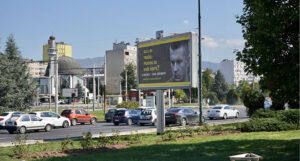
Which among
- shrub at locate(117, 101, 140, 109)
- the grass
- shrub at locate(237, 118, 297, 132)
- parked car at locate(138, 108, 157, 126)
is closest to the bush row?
shrub at locate(237, 118, 297, 132)

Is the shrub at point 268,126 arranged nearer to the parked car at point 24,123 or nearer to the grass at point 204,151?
the grass at point 204,151

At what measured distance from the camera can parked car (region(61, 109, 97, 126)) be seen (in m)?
37.1

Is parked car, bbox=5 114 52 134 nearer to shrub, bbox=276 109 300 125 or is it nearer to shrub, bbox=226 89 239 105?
shrub, bbox=276 109 300 125

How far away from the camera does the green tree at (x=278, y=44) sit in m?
10.7

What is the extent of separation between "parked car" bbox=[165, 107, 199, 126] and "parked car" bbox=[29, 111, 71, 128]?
838 centimetres

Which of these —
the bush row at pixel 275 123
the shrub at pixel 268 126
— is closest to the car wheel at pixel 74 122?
the bush row at pixel 275 123

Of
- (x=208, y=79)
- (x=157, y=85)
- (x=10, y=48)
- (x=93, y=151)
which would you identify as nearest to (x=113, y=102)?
(x=208, y=79)

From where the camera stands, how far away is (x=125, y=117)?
36531 millimetres

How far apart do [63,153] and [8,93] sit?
1278 inches

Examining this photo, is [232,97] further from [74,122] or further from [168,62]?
[168,62]

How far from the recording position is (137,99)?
66000 mm

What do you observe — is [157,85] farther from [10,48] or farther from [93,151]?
[10,48]

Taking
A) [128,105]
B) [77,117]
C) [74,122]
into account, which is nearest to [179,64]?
[74,122]

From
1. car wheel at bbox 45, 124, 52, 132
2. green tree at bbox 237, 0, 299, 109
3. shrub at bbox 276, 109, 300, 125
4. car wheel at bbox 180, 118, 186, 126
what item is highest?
green tree at bbox 237, 0, 299, 109
